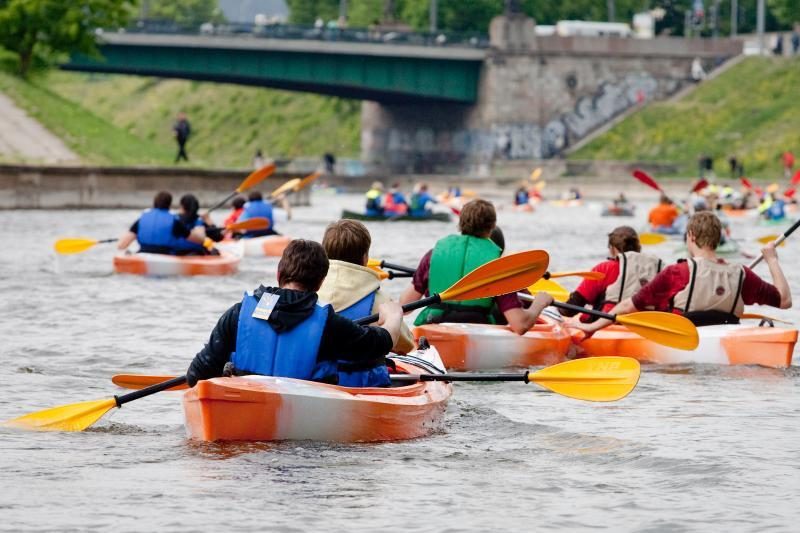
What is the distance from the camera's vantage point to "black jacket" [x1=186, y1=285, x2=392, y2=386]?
30.8 ft

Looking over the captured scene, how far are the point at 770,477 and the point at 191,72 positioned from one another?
66212 mm

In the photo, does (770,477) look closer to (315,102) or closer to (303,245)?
(303,245)

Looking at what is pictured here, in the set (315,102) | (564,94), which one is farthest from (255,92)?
(564,94)

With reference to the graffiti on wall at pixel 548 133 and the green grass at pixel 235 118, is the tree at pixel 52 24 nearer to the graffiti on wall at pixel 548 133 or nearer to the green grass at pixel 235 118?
the graffiti on wall at pixel 548 133

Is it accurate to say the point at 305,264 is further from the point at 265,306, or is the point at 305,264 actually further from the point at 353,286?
the point at 353,286

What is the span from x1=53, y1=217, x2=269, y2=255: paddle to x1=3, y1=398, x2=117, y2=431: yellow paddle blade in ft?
35.4

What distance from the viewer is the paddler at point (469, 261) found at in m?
12.8

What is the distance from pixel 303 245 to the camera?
925cm

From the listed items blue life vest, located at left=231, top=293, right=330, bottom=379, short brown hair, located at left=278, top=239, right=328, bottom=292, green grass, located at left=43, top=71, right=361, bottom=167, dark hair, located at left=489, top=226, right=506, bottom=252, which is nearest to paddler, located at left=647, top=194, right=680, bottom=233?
dark hair, located at left=489, top=226, right=506, bottom=252

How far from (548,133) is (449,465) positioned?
7821 centimetres

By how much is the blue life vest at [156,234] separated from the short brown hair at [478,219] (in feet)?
32.4

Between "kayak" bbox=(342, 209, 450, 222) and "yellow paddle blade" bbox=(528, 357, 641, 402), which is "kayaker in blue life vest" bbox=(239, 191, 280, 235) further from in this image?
"yellow paddle blade" bbox=(528, 357, 641, 402)

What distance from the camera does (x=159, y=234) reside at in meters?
22.7

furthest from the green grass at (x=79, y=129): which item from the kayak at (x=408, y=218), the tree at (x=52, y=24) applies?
the kayak at (x=408, y=218)
